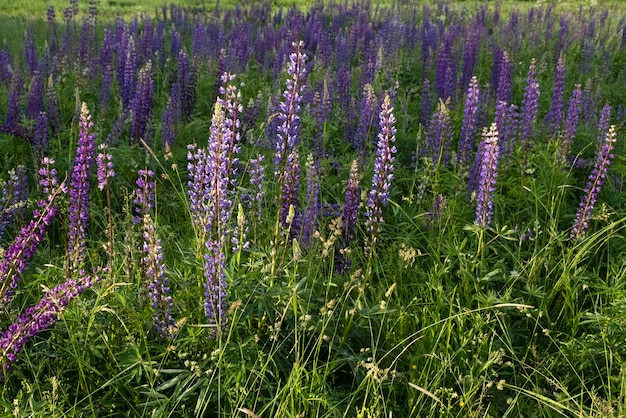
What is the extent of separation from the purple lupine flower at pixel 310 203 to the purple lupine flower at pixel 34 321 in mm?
1055

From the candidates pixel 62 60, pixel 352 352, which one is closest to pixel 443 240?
pixel 352 352

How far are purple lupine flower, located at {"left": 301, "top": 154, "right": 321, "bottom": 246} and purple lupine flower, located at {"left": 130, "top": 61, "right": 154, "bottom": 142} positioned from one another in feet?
7.13

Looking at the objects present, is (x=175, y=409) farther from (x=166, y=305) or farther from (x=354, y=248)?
(x=354, y=248)

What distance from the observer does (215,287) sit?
8.50 feet

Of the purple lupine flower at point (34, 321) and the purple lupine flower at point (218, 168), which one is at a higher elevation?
the purple lupine flower at point (218, 168)

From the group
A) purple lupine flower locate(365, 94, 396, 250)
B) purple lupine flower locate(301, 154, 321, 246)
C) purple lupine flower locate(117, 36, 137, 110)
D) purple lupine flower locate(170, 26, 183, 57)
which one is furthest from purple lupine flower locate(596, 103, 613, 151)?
purple lupine flower locate(170, 26, 183, 57)

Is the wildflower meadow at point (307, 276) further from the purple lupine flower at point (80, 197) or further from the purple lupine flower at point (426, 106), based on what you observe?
the purple lupine flower at point (426, 106)

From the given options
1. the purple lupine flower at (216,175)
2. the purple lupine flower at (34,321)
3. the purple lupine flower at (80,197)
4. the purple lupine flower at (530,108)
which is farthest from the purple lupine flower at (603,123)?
the purple lupine flower at (34,321)

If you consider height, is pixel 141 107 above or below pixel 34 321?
above

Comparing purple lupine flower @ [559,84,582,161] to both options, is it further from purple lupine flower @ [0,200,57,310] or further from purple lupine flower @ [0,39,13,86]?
purple lupine flower @ [0,39,13,86]

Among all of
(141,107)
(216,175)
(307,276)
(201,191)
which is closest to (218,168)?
(216,175)

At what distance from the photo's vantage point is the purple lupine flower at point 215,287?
2.62 m

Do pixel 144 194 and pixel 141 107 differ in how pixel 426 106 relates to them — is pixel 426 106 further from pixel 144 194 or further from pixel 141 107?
pixel 144 194

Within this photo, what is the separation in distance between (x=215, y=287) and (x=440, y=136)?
2421 mm
